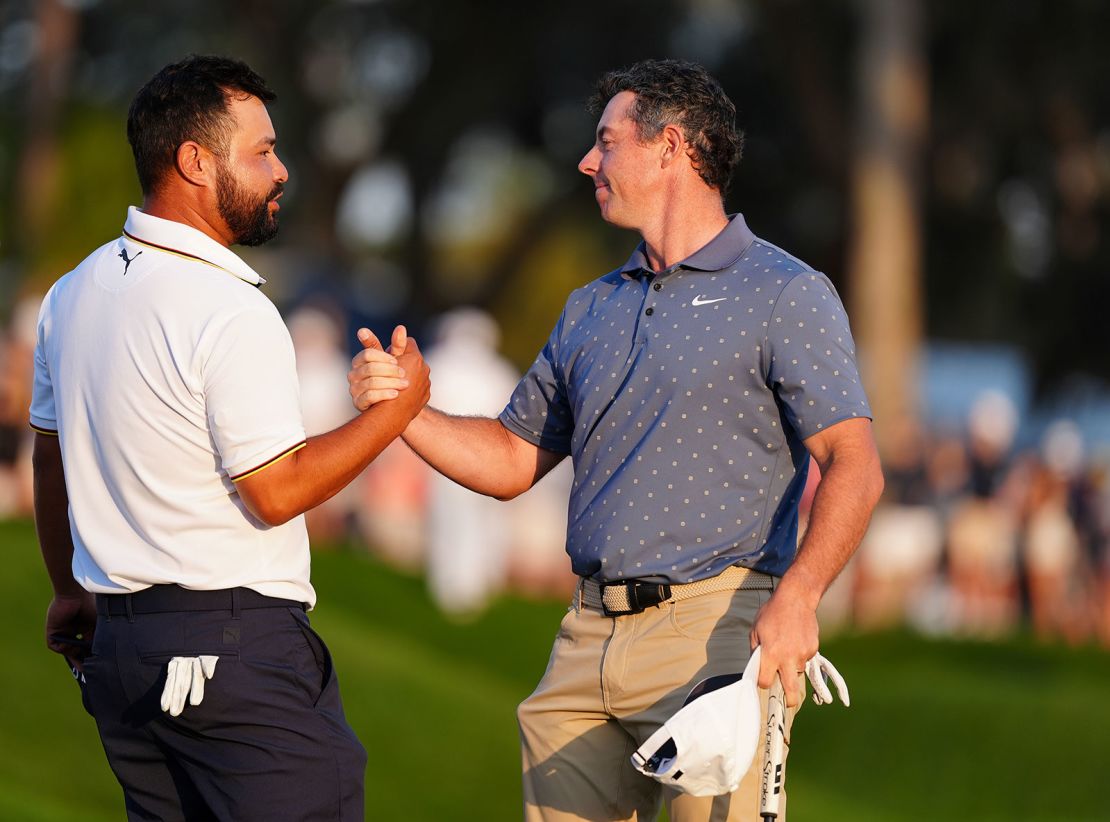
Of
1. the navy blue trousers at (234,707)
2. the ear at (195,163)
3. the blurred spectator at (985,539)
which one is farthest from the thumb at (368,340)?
the blurred spectator at (985,539)

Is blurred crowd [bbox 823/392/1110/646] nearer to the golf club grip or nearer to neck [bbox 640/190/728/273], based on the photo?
neck [bbox 640/190/728/273]

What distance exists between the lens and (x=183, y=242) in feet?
13.2

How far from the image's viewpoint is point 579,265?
44.1 meters

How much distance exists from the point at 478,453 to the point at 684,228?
0.87 meters

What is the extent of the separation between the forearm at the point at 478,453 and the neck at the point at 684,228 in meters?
0.69

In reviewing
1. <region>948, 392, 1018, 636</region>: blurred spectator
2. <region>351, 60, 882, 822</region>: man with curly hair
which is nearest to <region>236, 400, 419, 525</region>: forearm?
<region>351, 60, 882, 822</region>: man with curly hair

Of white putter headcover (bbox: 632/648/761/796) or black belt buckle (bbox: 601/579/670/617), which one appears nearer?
white putter headcover (bbox: 632/648/761/796)

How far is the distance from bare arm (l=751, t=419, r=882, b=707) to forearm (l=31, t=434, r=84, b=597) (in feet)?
5.76

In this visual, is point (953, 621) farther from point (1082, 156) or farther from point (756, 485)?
point (756, 485)

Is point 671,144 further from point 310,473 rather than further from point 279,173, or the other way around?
point 310,473

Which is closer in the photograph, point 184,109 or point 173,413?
point 173,413

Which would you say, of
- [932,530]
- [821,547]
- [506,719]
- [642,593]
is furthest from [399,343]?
[932,530]

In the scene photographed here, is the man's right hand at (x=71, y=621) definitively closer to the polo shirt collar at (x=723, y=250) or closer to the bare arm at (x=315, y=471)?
the bare arm at (x=315, y=471)

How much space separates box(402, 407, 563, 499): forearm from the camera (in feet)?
16.0
